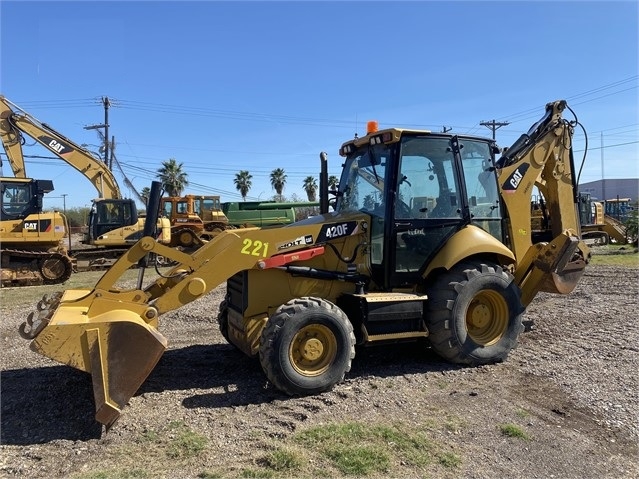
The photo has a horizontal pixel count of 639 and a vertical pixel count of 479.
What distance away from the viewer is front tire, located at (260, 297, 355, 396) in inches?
195

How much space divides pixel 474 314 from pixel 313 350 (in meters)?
2.09

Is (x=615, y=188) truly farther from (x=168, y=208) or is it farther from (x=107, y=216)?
(x=107, y=216)

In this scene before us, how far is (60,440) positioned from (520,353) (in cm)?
502

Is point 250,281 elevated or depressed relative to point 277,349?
elevated

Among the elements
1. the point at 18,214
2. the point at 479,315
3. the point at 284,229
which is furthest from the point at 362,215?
the point at 18,214

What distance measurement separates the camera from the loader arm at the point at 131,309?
4.35 m

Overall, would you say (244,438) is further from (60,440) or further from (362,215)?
(362,215)

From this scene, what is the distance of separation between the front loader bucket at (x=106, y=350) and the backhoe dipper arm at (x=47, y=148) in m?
14.8

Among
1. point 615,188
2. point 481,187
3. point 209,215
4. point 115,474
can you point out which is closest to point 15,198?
point 209,215

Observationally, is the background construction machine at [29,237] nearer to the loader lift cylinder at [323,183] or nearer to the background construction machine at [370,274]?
the background construction machine at [370,274]

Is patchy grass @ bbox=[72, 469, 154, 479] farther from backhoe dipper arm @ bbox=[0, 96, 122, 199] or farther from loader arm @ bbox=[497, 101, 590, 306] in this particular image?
backhoe dipper arm @ bbox=[0, 96, 122, 199]

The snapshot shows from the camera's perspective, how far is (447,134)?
616 centimetres

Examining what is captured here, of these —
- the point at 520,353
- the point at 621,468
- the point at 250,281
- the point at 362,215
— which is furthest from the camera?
the point at 520,353

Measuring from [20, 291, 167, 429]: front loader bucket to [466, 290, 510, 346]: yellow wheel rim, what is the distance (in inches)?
137
